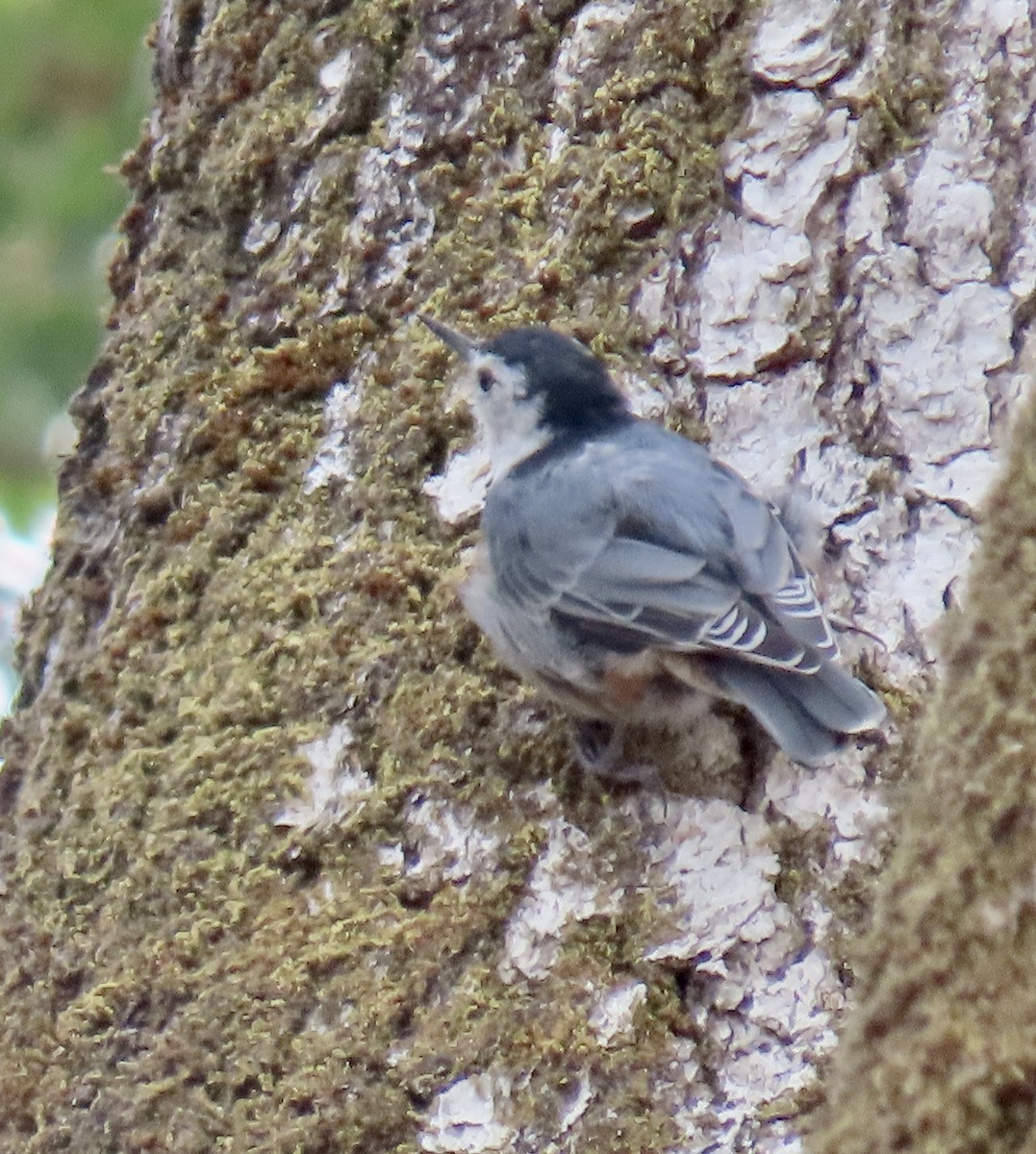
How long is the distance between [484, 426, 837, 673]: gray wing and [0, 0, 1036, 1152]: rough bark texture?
3.8 inches

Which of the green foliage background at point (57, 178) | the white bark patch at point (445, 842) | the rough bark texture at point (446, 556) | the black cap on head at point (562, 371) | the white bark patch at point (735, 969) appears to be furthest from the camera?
the green foliage background at point (57, 178)

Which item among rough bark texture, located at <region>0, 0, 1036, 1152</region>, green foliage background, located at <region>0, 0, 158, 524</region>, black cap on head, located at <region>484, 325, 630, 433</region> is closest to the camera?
rough bark texture, located at <region>0, 0, 1036, 1152</region>

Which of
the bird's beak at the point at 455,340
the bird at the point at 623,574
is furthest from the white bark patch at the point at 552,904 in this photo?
the bird's beak at the point at 455,340

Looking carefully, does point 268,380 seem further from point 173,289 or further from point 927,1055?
point 927,1055

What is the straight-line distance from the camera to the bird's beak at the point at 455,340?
258 cm

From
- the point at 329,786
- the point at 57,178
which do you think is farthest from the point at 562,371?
the point at 57,178

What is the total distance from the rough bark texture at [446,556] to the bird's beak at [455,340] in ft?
0.14

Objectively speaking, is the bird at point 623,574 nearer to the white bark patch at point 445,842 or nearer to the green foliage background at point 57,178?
the white bark patch at point 445,842

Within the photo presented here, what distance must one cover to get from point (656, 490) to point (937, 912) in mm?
1435

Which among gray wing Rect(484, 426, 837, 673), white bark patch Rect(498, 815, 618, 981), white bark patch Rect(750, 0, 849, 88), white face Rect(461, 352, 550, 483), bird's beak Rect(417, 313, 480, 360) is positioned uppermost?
white bark patch Rect(750, 0, 849, 88)

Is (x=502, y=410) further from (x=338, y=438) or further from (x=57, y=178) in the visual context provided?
(x=57, y=178)

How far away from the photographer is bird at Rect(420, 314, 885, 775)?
2275mm

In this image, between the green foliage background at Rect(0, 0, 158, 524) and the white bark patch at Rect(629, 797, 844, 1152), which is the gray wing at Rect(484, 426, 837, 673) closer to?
the white bark patch at Rect(629, 797, 844, 1152)

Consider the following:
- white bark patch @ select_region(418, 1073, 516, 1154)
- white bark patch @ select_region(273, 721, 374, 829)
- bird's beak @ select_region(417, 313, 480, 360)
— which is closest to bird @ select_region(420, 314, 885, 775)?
bird's beak @ select_region(417, 313, 480, 360)
